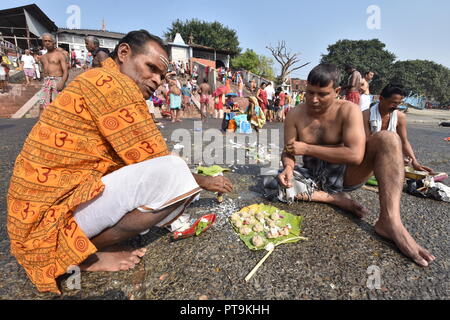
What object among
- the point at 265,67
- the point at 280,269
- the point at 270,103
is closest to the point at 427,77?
the point at 265,67

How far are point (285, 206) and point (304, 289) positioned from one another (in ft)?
3.97

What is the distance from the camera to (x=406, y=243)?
1722mm

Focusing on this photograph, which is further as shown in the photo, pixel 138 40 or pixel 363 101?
pixel 363 101

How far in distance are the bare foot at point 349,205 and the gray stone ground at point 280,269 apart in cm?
8

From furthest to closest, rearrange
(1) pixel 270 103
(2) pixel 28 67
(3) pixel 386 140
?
(1) pixel 270 103 < (2) pixel 28 67 < (3) pixel 386 140

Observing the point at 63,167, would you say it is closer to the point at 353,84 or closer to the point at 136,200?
the point at 136,200

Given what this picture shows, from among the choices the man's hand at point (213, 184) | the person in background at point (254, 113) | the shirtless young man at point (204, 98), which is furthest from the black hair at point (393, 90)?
the shirtless young man at point (204, 98)

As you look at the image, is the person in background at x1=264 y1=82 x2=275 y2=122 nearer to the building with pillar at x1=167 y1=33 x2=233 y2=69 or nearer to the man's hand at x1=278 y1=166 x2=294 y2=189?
the man's hand at x1=278 y1=166 x2=294 y2=189

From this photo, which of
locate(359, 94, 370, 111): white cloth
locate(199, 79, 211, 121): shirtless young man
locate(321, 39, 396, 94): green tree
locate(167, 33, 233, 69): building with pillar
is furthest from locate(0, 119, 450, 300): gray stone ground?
locate(321, 39, 396, 94): green tree

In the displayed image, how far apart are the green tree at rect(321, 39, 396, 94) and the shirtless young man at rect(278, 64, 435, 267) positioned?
53404mm

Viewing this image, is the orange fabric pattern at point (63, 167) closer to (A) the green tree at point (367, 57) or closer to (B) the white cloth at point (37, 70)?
(B) the white cloth at point (37, 70)

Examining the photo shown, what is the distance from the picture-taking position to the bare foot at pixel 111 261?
1517mm

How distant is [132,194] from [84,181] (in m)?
0.31
